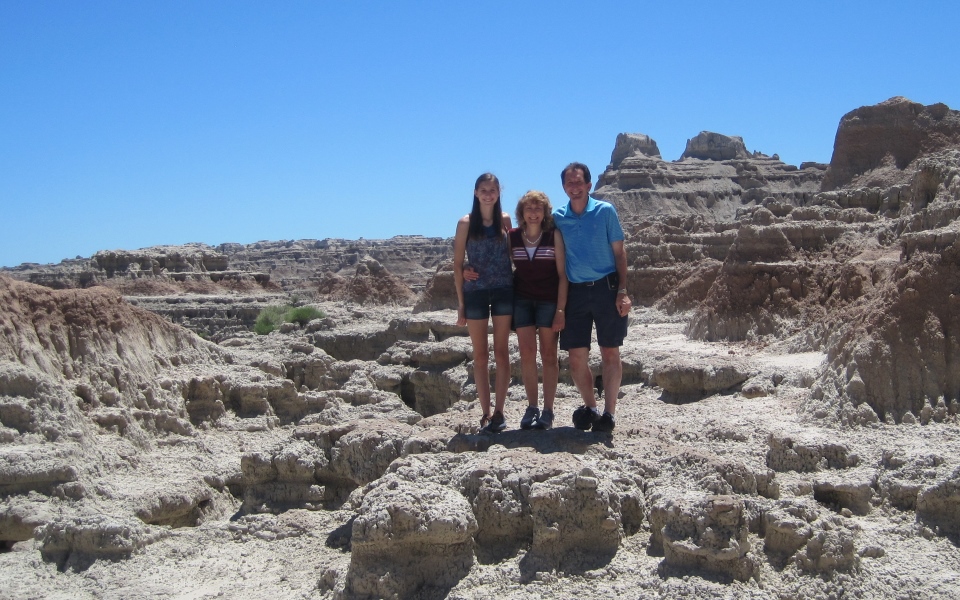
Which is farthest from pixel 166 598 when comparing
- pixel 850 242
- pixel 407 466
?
pixel 850 242

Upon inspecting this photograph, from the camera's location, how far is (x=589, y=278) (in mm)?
6230

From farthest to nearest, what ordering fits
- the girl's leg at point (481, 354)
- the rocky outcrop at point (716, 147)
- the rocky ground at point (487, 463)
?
the rocky outcrop at point (716, 147) < the girl's leg at point (481, 354) < the rocky ground at point (487, 463)

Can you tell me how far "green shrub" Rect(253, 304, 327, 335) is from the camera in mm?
27806

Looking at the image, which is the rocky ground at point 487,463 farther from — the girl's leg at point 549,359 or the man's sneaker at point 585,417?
the girl's leg at point 549,359

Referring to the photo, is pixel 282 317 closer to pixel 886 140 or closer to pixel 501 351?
pixel 886 140

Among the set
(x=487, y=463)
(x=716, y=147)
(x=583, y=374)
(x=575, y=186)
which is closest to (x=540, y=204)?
(x=575, y=186)

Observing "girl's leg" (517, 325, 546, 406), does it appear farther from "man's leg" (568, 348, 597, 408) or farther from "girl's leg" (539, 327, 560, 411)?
"man's leg" (568, 348, 597, 408)

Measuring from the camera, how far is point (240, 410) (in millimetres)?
11359

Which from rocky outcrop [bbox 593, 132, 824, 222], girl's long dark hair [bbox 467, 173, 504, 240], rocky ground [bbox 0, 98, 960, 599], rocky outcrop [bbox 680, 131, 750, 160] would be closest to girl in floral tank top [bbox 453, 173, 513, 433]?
girl's long dark hair [bbox 467, 173, 504, 240]

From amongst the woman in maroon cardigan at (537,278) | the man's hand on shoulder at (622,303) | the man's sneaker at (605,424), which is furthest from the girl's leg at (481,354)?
the man's hand on shoulder at (622,303)

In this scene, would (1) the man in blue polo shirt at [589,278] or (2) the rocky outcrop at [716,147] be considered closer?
(1) the man in blue polo shirt at [589,278]

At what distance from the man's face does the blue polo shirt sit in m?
0.09

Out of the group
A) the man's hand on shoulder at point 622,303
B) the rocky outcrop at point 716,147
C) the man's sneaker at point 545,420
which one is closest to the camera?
the man's hand on shoulder at point 622,303

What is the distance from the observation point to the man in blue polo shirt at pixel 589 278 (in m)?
6.22
